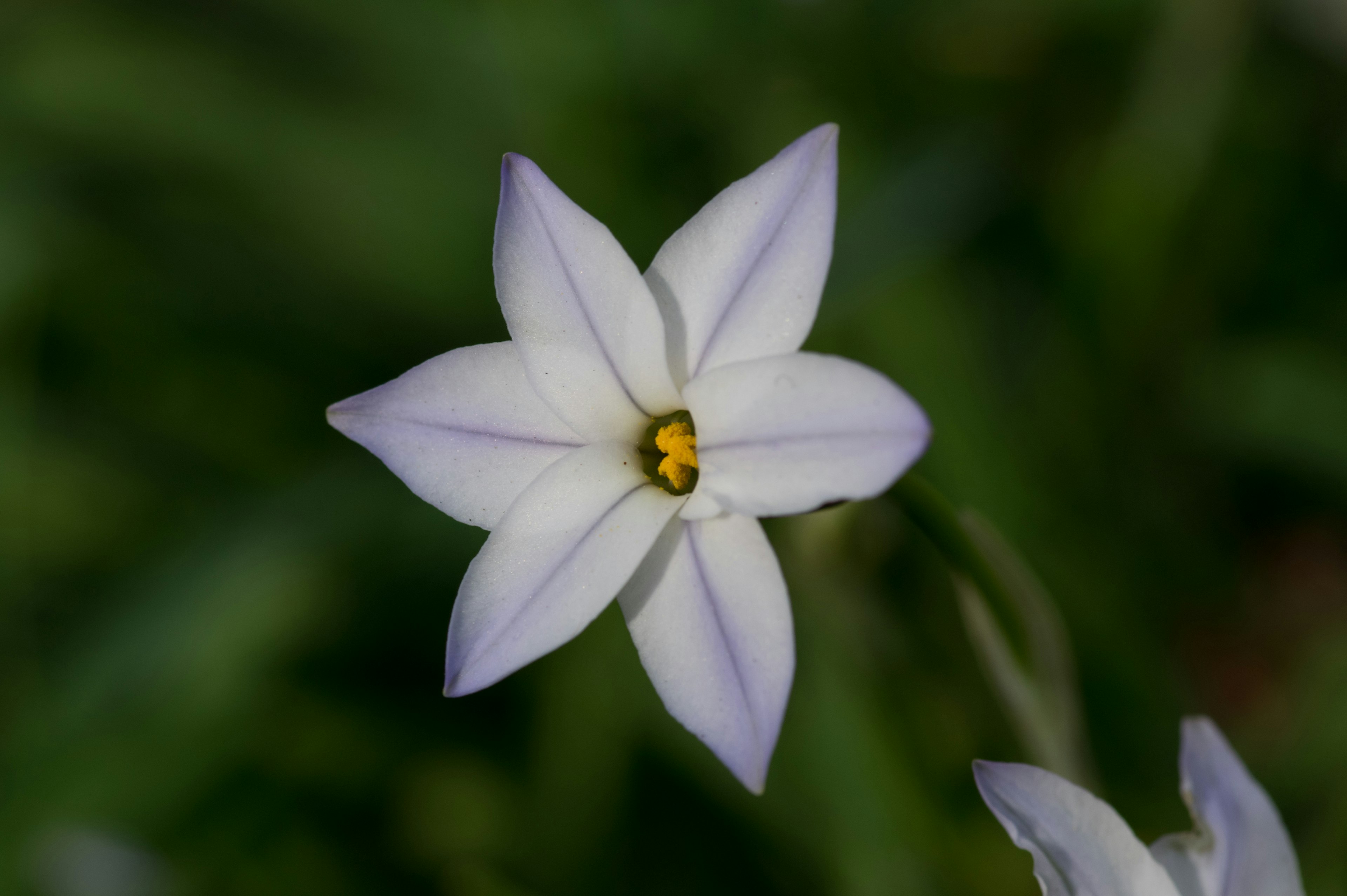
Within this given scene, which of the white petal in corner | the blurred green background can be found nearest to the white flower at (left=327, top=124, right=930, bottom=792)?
the white petal in corner

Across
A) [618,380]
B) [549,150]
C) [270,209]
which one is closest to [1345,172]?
[549,150]

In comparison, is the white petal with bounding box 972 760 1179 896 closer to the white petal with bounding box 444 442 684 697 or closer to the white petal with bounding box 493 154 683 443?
the white petal with bounding box 444 442 684 697

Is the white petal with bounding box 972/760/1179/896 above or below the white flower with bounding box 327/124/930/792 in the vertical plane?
below

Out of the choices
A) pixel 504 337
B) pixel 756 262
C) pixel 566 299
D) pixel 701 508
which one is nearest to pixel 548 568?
pixel 701 508

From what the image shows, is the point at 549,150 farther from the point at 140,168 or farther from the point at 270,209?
the point at 140,168

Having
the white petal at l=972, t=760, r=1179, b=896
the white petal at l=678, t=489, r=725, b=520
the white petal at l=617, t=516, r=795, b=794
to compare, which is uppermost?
the white petal at l=678, t=489, r=725, b=520

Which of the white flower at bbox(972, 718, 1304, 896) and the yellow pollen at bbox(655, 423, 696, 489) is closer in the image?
the white flower at bbox(972, 718, 1304, 896)

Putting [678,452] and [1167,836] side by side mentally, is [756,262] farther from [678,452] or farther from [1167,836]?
[1167,836]
